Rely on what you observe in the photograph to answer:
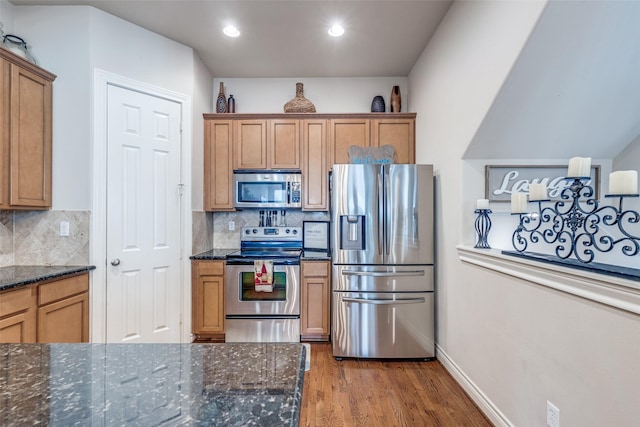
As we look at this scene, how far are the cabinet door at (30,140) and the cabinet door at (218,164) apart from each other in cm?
136

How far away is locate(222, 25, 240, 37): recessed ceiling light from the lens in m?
2.85

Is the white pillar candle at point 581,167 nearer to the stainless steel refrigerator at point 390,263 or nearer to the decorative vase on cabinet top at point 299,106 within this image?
the stainless steel refrigerator at point 390,263

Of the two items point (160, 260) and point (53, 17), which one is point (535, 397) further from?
point (53, 17)

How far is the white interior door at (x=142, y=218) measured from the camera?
8.72 ft

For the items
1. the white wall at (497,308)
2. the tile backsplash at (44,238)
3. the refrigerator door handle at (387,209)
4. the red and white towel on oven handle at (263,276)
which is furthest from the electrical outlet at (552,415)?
the tile backsplash at (44,238)

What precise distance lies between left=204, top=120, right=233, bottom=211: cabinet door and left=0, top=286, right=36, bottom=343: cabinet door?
5.80 ft

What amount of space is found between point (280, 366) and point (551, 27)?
2008 millimetres

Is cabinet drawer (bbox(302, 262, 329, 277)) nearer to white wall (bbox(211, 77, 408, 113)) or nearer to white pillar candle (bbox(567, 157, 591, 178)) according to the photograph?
white wall (bbox(211, 77, 408, 113))

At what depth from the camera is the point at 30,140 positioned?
7.61 ft

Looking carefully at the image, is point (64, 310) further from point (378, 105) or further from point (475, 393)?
point (378, 105)

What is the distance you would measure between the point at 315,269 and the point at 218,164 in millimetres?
1599

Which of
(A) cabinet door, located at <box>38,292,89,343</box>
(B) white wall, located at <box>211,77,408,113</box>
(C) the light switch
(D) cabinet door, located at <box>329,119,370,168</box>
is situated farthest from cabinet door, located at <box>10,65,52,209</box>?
Answer: (D) cabinet door, located at <box>329,119,370,168</box>

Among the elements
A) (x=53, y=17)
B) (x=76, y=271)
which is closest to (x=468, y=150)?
(x=76, y=271)

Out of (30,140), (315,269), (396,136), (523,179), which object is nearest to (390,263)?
(315,269)
